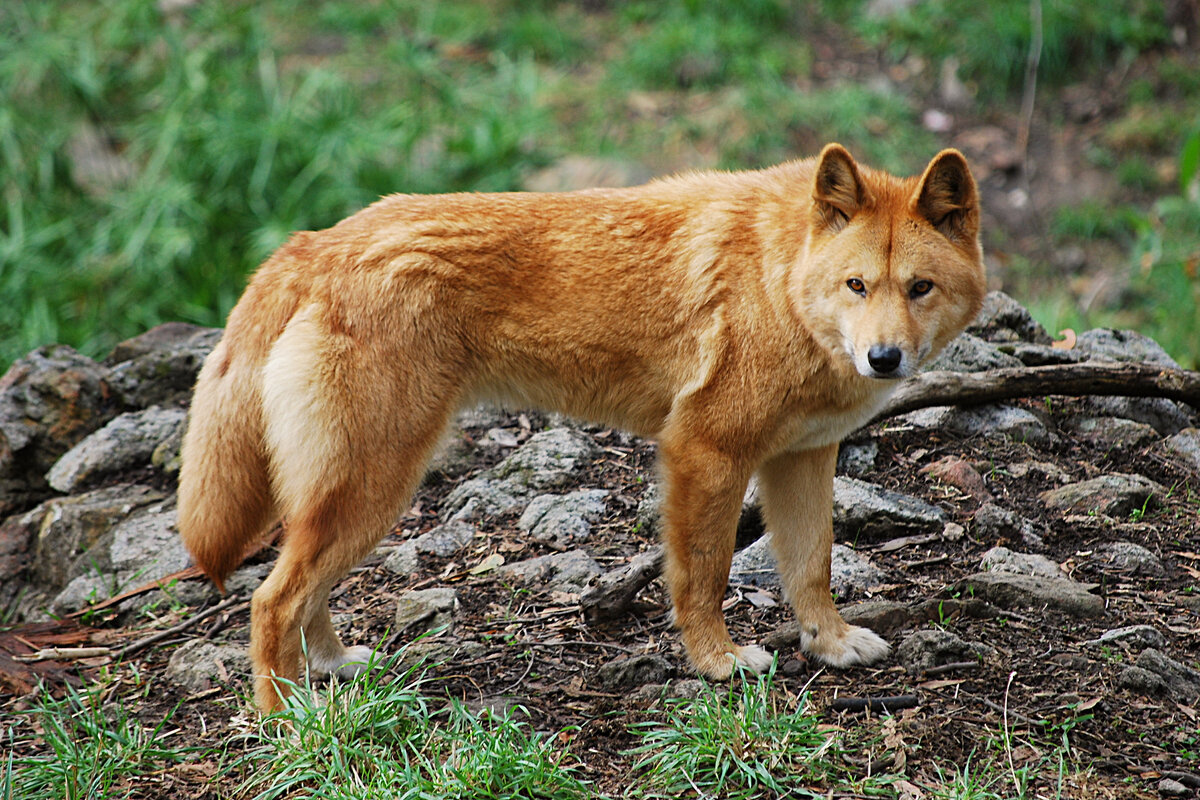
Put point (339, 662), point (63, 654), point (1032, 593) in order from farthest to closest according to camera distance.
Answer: point (63, 654) < point (1032, 593) < point (339, 662)

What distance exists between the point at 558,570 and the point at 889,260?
1.91 meters

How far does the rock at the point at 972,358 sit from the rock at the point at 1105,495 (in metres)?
0.86

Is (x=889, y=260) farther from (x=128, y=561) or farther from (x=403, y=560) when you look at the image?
(x=128, y=561)

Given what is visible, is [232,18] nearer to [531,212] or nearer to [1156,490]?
[531,212]

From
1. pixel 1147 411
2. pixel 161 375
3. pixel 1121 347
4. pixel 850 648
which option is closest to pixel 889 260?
pixel 850 648

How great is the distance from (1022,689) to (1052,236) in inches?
254

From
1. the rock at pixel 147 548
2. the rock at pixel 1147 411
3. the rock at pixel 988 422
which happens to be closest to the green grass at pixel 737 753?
the rock at pixel 988 422

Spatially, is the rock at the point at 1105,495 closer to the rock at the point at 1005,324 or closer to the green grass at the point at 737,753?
the rock at the point at 1005,324

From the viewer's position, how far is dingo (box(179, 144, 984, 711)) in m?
3.55

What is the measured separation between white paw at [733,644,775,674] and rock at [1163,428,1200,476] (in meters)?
2.54

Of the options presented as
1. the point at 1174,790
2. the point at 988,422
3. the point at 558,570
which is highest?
the point at 988,422

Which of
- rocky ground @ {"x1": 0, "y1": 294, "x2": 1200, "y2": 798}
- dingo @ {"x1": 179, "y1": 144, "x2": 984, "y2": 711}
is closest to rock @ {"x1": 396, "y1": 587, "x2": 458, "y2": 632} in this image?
rocky ground @ {"x1": 0, "y1": 294, "x2": 1200, "y2": 798}

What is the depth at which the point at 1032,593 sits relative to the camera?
4.04 metres

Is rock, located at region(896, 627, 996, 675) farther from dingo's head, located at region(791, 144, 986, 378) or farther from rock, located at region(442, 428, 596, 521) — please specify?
rock, located at region(442, 428, 596, 521)
